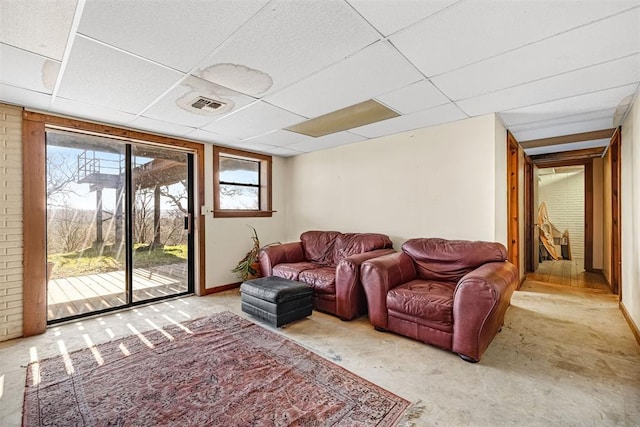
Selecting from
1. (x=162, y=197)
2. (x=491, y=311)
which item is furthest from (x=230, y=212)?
(x=491, y=311)

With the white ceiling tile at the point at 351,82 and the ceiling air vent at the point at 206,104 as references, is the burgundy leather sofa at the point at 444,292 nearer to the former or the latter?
the white ceiling tile at the point at 351,82

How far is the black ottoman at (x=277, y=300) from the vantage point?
3023 millimetres

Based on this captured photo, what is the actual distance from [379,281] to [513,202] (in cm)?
263

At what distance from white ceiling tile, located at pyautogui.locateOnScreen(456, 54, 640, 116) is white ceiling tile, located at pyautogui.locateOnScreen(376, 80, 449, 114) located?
0.94 ft

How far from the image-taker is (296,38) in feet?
5.88

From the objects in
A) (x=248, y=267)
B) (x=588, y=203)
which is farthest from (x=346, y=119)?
(x=588, y=203)

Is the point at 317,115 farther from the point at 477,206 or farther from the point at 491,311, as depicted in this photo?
the point at 491,311

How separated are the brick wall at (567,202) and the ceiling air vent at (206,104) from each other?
30.6ft

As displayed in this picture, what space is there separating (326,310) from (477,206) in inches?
85.8

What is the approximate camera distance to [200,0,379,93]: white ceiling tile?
156 centimetres

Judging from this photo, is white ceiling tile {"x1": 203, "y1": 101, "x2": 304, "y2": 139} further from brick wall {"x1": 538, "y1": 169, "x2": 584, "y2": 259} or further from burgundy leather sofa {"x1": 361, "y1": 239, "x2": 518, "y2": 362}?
brick wall {"x1": 538, "y1": 169, "x2": 584, "y2": 259}

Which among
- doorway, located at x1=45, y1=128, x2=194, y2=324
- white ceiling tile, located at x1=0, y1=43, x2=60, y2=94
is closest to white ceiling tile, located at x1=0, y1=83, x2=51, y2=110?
white ceiling tile, located at x1=0, y1=43, x2=60, y2=94

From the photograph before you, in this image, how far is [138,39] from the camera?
179 centimetres

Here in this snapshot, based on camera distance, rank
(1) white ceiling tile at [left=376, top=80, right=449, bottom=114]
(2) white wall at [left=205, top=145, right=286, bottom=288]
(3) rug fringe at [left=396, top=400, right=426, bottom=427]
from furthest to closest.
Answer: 1. (2) white wall at [left=205, top=145, right=286, bottom=288]
2. (1) white ceiling tile at [left=376, top=80, right=449, bottom=114]
3. (3) rug fringe at [left=396, top=400, right=426, bottom=427]
